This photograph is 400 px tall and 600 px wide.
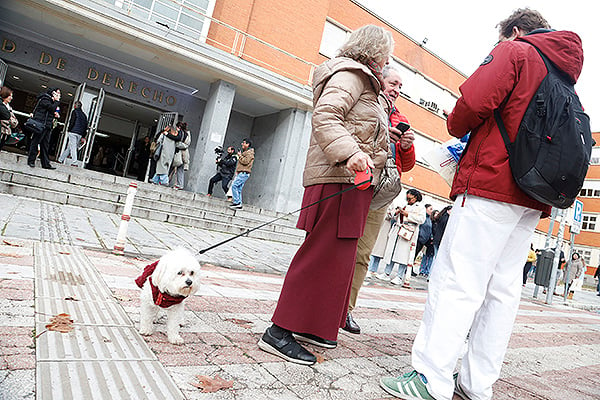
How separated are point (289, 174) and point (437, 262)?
13.4 meters

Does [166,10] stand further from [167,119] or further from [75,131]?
[75,131]

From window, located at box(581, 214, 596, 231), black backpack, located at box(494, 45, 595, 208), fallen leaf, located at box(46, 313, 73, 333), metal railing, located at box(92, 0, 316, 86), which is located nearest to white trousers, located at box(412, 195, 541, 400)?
black backpack, located at box(494, 45, 595, 208)

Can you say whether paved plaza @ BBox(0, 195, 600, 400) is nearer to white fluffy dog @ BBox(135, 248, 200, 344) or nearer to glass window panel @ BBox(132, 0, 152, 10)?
white fluffy dog @ BBox(135, 248, 200, 344)

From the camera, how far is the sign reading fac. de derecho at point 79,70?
12930 mm

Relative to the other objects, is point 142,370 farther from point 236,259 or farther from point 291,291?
point 236,259

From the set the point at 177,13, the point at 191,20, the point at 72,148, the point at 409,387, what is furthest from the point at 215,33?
the point at 409,387

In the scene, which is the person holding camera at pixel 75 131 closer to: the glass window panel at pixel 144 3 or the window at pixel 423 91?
the glass window panel at pixel 144 3

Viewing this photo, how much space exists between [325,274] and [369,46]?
153 cm

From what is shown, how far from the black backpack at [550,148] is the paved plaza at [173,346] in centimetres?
143

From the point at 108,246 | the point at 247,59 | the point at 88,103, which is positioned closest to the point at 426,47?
the point at 247,59

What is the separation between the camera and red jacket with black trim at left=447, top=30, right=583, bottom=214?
83.4 inches

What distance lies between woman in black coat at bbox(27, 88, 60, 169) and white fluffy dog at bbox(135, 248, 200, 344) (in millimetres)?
8632

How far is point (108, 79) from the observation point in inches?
569

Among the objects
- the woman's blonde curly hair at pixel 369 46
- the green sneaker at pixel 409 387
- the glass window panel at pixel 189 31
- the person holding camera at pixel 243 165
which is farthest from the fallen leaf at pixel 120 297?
the glass window panel at pixel 189 31
